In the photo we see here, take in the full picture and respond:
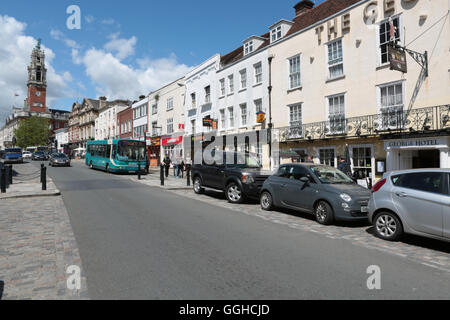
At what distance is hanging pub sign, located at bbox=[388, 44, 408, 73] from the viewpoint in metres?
12.5

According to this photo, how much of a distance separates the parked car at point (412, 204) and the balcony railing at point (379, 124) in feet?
23.4

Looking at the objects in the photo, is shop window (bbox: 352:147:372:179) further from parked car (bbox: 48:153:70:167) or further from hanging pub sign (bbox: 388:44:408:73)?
parked car (bbox: 48:153:70:167)

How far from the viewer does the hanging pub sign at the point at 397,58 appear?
41.1 feet

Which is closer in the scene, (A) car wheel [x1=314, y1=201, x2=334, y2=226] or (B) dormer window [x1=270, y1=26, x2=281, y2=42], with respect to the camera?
(A) car wheel [x1=314, y1=201, x2=334, y2=226]

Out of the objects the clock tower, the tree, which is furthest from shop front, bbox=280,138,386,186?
the clock tower

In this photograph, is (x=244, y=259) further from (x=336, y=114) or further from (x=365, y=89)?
(x=336, y=114)

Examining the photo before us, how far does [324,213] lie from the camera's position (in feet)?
26.6

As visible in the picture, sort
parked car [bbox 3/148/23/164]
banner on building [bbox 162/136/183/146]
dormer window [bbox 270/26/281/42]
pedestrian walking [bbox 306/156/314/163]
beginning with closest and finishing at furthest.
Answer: pedestrian walking [bbox 306/156/314/163] → dormer window [bbox 270/26/281/42] → banner on building [bbox 162/136/183/146] → parked car [bbox 3/148/23/164]

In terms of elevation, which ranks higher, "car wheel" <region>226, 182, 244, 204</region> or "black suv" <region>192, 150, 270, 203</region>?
"black suv" <region>192, 150, 270, 203</region>

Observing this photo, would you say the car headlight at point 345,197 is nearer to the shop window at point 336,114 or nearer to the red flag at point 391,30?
the shop window at point 336,114

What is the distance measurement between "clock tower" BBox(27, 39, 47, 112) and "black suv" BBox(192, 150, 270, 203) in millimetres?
115922

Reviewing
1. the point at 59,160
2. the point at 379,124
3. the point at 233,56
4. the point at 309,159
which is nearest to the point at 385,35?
the point at 379,124
